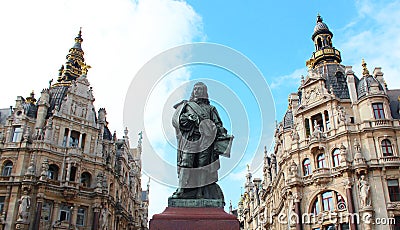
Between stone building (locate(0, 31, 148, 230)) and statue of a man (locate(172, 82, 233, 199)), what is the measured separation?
103 feet

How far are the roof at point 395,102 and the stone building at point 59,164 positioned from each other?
112ft

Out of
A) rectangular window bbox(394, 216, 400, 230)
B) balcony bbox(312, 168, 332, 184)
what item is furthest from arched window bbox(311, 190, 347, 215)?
rectangular window bbox(394, 216, 400, 230)

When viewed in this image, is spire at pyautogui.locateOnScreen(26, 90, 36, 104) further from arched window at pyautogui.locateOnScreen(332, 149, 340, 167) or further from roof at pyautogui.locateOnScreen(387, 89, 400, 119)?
roof at pyautogui.locateOnScreen(387, 89, 400, 119)

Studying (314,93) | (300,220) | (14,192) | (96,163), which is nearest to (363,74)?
(314,93)

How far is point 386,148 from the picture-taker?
3831 centimetres

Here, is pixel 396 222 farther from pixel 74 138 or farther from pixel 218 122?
pixel 74 138

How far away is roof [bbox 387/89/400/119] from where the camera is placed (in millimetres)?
41219

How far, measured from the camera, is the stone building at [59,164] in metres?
38.8

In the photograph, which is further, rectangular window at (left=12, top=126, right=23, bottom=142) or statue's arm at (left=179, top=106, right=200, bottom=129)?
rectangular window at (left=12, top=126, right=23, bottom=142)

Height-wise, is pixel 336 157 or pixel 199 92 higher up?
pixel 336 157

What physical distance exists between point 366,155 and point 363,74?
34.8ft

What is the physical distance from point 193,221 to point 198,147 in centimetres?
267

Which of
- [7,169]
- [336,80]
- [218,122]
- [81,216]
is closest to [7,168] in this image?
[7,169]

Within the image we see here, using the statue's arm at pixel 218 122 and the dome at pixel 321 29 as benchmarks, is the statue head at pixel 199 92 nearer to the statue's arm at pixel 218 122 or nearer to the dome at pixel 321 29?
the statue's arm at pixel 218 122
